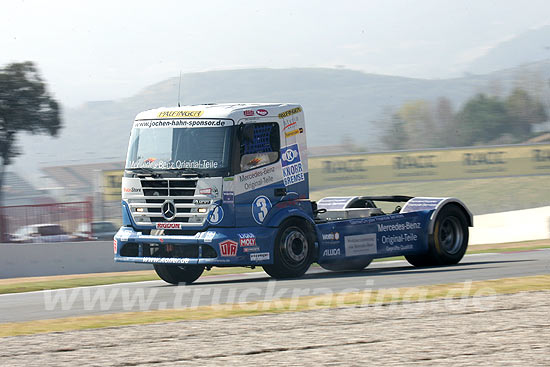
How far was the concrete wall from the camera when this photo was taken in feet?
63.4

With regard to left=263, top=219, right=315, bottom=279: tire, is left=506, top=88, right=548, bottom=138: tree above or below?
above

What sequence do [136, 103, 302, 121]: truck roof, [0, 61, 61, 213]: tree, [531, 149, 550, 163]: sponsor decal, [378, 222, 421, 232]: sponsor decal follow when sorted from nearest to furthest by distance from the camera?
[136, 103, 302, 121]: truck roof
[378, 222, 421, 232]: sponsor decal
[0, 61, 61, 213]: tree
[531, 149, 550, 163]: sponsor decal

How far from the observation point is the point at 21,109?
1093 inches

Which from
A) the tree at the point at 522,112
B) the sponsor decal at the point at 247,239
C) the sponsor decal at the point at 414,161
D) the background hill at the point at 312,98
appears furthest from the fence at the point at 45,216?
the tree at the point at 522,112

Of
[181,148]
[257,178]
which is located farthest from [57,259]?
[257,178]

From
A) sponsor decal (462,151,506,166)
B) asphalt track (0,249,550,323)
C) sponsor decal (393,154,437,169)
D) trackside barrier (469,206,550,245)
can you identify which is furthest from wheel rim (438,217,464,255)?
sponsor decal (462,151,506,166)

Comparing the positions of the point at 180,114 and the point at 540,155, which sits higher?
the point at 180,114

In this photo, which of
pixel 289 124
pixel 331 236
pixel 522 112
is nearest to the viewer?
pixel 289 124

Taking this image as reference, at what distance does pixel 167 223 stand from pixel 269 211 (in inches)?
57.1

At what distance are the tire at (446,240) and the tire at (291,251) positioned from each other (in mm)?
2524

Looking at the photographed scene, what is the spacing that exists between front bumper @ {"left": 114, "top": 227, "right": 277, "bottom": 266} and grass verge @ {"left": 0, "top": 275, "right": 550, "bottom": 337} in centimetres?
214

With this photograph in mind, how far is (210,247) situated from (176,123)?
183cm

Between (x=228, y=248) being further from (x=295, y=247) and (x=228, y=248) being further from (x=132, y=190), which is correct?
(x=132, y=190)

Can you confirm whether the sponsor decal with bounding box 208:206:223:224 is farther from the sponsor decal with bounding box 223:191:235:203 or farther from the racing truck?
the sponsor decal with bounding box 223:191:235:203
